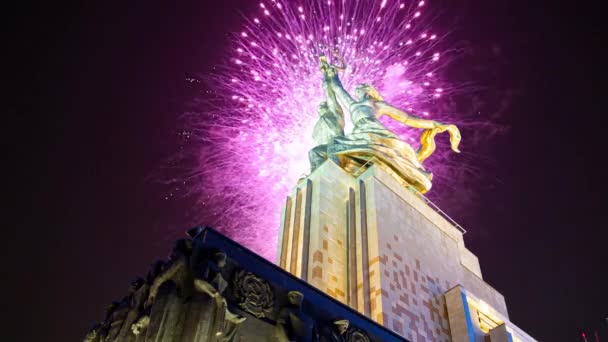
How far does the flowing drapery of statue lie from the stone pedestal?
804 millimetres

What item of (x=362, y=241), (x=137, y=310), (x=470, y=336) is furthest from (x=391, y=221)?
(x=137, y=310)

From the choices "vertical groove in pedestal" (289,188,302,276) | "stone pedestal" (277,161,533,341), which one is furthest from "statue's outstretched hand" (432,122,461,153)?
"vertical groove in pedestal" (289,188,302,276)

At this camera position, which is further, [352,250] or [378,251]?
[352,250]

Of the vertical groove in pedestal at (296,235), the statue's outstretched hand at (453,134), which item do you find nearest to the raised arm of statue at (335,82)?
the statue's outstretched hand at (453,134)

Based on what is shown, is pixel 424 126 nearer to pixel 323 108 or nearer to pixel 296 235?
pixel 323 108

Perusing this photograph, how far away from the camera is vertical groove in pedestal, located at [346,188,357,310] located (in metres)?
16.0

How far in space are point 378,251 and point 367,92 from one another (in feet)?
30.5

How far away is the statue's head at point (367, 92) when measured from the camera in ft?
77.4

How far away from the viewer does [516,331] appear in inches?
664

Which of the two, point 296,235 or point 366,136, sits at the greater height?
point 366,136

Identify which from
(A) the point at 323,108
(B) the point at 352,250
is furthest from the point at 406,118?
(B) the point at 352,250

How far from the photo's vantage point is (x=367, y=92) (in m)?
23.6

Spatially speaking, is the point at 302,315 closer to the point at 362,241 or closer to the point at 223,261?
the point at 223,261

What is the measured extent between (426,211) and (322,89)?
753cm
